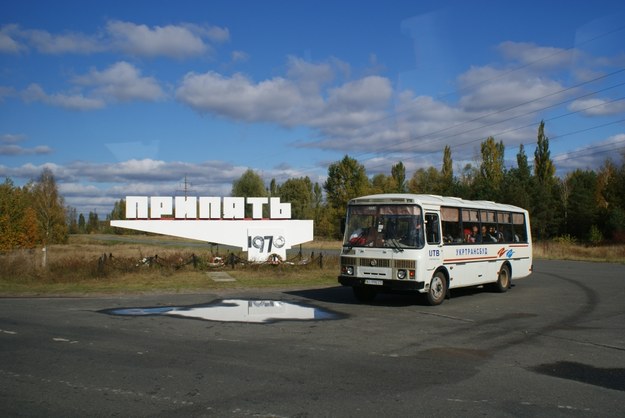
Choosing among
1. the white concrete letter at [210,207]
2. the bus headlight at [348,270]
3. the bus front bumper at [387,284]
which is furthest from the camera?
the white concrete letter at [210,207]

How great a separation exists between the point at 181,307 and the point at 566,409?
10.9 metres

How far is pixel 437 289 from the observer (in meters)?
16.0

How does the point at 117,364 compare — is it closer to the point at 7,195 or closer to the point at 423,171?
the point at 7,195

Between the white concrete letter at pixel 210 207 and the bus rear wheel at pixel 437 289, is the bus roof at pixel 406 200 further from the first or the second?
the white concrete letter at pixel 210 207

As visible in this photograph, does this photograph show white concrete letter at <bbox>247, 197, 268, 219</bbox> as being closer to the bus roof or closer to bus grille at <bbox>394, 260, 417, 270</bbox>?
the bus roof

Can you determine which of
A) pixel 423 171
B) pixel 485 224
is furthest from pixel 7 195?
pixel 423 171

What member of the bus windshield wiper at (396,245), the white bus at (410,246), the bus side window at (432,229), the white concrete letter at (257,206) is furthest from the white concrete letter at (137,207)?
the bus side window at (432,229)

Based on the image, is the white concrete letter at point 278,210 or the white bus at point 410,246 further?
the white concrete letter at point 278,210

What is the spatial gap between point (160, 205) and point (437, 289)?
1735cm

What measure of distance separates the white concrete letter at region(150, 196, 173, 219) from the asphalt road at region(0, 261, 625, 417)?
44.6 ft

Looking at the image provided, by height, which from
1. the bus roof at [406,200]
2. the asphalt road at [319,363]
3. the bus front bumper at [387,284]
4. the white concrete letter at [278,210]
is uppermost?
the white concrete letter at [278,210]

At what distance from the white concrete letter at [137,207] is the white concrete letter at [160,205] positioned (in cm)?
37

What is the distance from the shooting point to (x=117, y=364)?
8289 mm

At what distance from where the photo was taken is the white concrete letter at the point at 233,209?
3069cm
